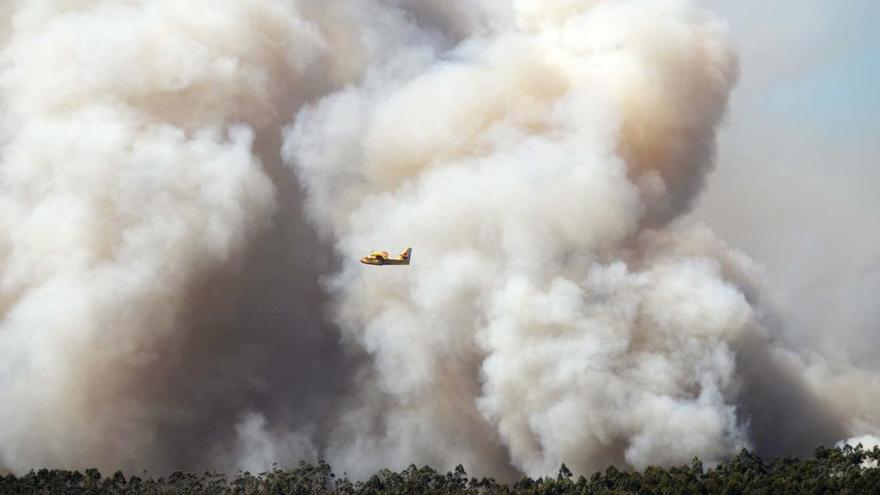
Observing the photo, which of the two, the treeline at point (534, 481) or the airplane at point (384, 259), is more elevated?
the airplane at point (384, 259)

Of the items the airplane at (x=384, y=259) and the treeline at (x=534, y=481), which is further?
the airplane at (x=384, y=259)

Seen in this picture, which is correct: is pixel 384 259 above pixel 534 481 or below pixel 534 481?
above

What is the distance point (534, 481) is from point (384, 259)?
1189 centimetres

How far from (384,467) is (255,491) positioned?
20.9 feet

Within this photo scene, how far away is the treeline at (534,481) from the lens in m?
58.8

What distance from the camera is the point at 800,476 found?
60969 millimetres

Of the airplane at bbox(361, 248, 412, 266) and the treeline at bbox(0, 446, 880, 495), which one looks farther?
the airplane at bbox(361, 248, 412, 266)

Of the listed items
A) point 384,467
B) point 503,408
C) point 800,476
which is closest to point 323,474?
point 384,467

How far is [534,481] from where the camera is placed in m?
64.5

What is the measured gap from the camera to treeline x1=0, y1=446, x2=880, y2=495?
58750 mm

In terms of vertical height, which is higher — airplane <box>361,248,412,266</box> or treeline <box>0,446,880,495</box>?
airplane <box>361,248,412,266</box>

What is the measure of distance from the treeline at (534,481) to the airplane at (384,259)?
30.8 feet

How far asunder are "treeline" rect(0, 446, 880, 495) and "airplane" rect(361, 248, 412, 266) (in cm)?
937

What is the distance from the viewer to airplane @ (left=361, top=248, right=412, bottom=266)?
67.6 m
